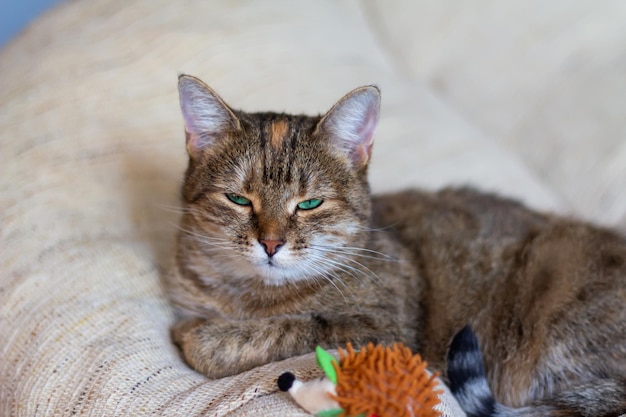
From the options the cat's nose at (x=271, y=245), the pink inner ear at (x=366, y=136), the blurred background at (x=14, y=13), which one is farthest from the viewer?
the blurred background at (x=14, y=13)

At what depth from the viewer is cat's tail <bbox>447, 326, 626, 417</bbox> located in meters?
1.44

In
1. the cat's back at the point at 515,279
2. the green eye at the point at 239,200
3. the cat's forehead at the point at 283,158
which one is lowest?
the cat's back at the point at 515,279

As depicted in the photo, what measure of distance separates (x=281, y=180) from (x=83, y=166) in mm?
784

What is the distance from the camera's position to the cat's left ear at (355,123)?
1510mm

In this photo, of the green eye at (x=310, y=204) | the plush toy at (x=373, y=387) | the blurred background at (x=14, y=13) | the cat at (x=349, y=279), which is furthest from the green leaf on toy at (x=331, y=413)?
the blurred background at (x=14, y=13)

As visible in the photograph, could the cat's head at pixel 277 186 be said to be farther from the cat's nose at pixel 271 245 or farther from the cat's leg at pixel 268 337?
the cat's leg at pixel 268 337

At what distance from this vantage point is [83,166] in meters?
1.94

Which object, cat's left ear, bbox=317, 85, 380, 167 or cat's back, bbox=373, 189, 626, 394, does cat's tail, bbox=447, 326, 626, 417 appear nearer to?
cat's back, bbox=373, 189, 626, 394

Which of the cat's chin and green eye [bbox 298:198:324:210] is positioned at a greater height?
green eye [bbox 298:198:324:210]

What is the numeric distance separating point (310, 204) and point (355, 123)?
0.24 metres

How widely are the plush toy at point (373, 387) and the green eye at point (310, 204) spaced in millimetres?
477

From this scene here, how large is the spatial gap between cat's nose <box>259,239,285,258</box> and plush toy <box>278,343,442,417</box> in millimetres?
375

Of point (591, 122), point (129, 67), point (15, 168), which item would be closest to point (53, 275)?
point (15, 168)

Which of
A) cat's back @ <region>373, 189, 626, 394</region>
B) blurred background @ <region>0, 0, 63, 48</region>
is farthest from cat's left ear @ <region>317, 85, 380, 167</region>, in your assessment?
blurred background @ <region>0, 0, 63, 48</region>
